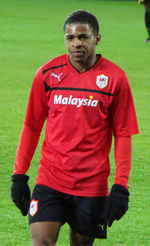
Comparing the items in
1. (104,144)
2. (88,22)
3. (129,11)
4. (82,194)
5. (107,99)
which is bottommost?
(129,11)

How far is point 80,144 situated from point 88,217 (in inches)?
15.2

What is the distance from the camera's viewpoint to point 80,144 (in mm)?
2557

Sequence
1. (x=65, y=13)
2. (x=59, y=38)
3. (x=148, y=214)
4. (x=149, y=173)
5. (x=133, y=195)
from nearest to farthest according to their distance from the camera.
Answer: (x=148, y=214)
(x=133, y=195)
(x=149, y=173)
(x=59, y=38)
(x=65, y=13)

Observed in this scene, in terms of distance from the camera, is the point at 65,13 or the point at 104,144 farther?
the point at 65,13

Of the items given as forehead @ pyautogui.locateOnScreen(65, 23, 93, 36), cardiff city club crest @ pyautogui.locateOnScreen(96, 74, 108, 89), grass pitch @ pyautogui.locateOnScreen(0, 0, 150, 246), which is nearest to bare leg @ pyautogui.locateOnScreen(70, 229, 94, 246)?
cardiff city club crest @ pyautogui.locateOnScreen(96, 74, 108, 89)

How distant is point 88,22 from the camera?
2.68m

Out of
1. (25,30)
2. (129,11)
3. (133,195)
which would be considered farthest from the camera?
(129,11)

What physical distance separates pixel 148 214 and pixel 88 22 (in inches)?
80.5

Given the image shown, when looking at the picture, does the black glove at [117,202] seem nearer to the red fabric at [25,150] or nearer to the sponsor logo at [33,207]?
the sponsor logo at [33,207]

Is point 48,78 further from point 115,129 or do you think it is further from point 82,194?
point 82,194

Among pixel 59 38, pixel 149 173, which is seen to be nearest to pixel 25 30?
pixel 59 38

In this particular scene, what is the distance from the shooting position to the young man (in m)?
2.56

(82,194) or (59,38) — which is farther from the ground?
(82,194)

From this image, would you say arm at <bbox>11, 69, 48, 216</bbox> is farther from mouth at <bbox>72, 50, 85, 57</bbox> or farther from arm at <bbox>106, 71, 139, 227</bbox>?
arm at <bbox>106, 71, 139, 227</bbox>
